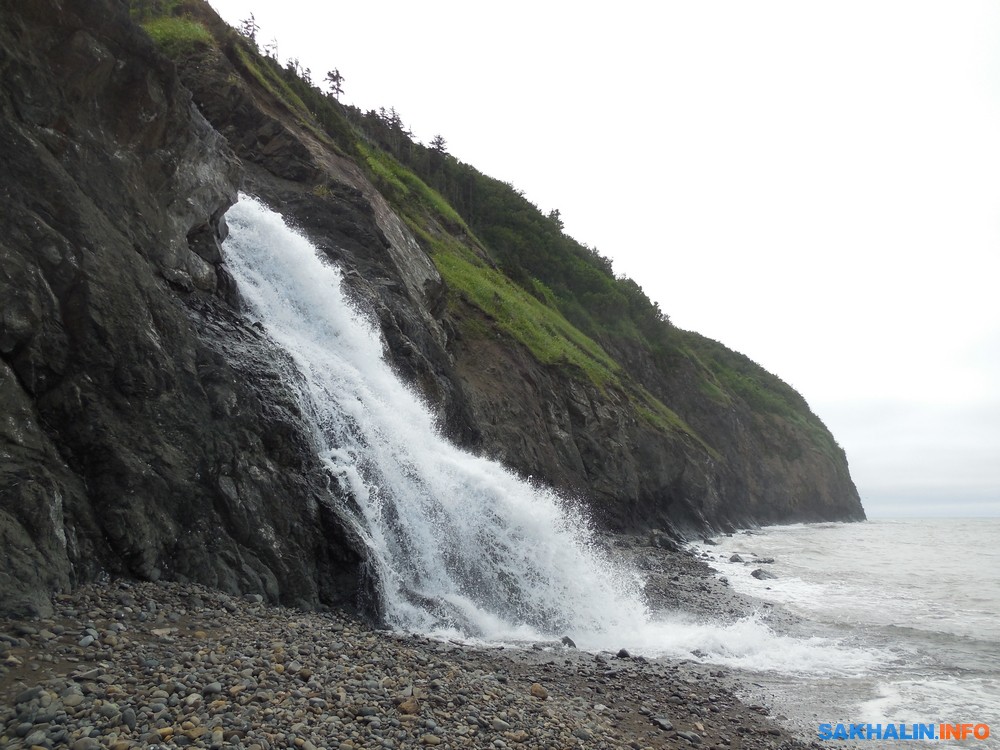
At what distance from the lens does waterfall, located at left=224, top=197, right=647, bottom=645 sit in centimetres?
1245

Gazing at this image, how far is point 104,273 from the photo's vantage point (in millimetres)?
9148

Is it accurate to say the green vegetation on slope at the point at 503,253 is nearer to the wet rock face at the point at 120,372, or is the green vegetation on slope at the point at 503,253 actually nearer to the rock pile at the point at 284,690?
the wet rock face at the point at 120,372

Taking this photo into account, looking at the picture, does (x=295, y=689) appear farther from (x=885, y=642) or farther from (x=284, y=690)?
(x=885, y=642)

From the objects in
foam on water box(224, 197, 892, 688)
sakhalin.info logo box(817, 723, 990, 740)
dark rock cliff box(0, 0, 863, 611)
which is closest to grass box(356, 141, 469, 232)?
foam on water box(224, 197, 892, 688)

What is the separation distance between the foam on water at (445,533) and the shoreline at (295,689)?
7.37 ft

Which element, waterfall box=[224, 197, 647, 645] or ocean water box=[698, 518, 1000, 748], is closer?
ocean water box=[698, 518, 1000, 748]

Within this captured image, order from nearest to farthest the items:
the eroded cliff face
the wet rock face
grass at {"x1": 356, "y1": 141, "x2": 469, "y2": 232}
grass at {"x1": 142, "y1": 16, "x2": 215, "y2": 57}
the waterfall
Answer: the wet rock face → the waterfall → the eroded cliff face → grass at {"x1": 142, "y1": 16, "x2": 215, "y2": 57} → grass at {"x1": 356, "y1": 141, "x2": 469, "y2": 232}

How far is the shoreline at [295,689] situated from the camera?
4.97 meters

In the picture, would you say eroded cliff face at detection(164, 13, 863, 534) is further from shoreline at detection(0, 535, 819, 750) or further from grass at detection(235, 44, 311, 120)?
shoreline at detection(0, 535, 819, 750)

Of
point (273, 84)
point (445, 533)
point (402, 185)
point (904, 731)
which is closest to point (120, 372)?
point (445, 533)

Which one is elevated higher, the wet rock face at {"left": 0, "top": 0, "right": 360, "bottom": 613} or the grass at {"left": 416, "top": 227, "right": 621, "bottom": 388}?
the grass at {"left": 416, "top": 227, "right": 621, "bottom": 388}

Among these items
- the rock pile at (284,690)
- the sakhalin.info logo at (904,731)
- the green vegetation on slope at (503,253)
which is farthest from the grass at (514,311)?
the sakhalin.info logo at (904,731)

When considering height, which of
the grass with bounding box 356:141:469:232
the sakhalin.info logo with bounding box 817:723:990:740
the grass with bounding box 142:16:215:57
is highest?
the grass with bounding box 356:141:469:232

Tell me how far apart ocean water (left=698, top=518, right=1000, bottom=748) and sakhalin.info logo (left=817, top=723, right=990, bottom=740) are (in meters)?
0.14
